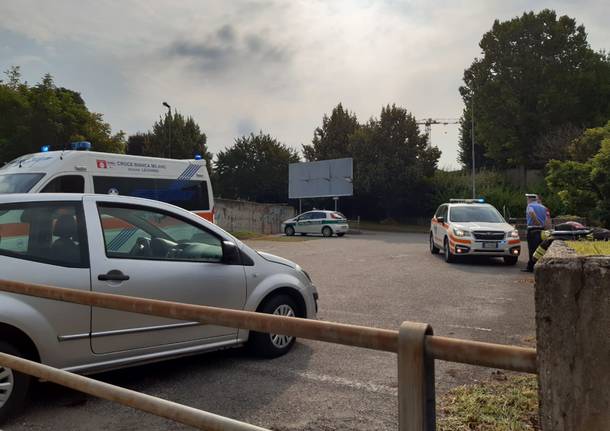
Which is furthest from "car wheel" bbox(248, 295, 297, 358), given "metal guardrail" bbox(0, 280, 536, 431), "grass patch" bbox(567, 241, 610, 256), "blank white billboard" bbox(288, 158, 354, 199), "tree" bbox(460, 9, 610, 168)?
"tree" bbox(460, 9, 610, 168)

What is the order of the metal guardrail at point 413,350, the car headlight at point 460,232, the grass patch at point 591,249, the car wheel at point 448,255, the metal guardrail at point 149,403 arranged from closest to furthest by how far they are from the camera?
the metal guardrail at point 413,350 → the metal guardrail at point 149,403 → the grass patch at point 591,249 → the car headlight at point 460,232 → the car wheel at point 448,255

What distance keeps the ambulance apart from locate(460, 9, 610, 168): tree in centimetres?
3361

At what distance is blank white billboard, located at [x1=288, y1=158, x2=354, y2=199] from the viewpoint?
130ft

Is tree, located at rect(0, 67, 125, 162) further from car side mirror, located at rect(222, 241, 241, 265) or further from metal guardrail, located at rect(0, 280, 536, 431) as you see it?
metal guardrail, located at rect(0, 280, 536, 431)

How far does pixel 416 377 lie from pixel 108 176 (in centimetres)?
1059

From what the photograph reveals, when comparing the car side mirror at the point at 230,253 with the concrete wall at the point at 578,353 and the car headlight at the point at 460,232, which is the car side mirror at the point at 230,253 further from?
the car headlight at the point at 460,232

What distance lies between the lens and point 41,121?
93.3 feet

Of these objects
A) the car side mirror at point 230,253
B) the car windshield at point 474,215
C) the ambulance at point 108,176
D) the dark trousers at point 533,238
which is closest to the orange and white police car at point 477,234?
the car windshield at point 474,215

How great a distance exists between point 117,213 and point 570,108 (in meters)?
43.1

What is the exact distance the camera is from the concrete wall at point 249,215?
3334cm

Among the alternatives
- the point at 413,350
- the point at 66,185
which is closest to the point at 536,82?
the point at 66,185

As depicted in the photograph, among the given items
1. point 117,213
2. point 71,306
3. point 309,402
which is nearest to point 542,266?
point 309,402

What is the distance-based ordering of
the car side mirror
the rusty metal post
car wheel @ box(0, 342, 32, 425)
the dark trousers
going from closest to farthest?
the rusty metal post, car wheel @ box(0, 342, 32, 425), the car side mirror, the dark trousers

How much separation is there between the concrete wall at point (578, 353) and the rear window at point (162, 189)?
1054cm
